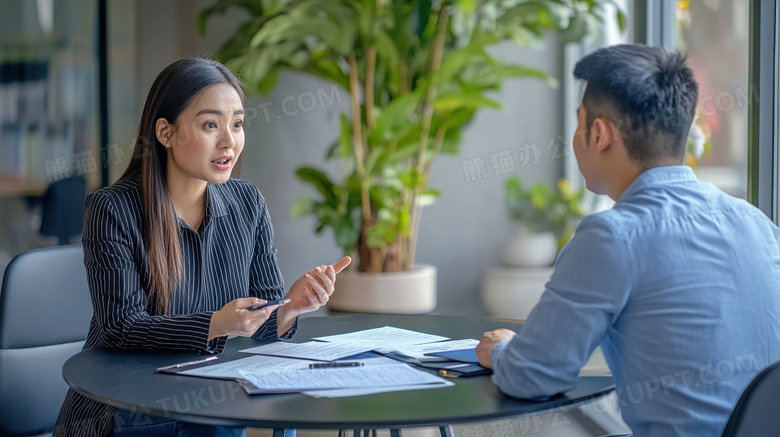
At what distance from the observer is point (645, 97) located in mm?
1207

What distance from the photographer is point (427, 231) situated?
458 cm

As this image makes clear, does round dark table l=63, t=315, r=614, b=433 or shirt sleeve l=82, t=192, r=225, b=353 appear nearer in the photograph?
round dark table l=63, t=315, r=614, b=433

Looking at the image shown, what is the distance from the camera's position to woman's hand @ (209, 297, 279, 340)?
1.45 m

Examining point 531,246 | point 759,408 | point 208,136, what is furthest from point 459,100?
point 759,408

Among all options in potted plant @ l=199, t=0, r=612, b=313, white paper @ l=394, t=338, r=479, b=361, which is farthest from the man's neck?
potted plant @ l=199, t=0, r=612, b=313

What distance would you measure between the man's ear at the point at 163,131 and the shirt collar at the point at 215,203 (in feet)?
0.51

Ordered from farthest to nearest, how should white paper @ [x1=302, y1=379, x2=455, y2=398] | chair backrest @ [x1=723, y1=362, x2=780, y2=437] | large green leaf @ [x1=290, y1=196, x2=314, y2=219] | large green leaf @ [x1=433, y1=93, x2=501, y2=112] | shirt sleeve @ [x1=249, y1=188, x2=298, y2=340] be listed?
1. large green leaf @ [x1=290, y1=196, x2=314, y2=219]
2. large green leaf @ [x1=433, y1=93, x2=501, y2=112]
3. shirt sleeve @ [x1=249, y1=188, x2=298, y2=340]
4. white paper @ [x1=302, y1=379, x2=455, y2=398]
5. chair backrest @ [x1=723, y1=362, x2=780, y2=437]

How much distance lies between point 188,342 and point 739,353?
95 centimetres

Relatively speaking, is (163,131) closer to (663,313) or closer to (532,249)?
(663,313)

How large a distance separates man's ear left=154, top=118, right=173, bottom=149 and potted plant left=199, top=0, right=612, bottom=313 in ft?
5.23

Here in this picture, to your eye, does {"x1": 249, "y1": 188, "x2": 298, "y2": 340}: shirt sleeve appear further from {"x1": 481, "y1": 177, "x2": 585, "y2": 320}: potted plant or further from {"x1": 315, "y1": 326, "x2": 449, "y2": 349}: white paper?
{"x1": 481, "y1": 177, "x2": 585, "y2": 320}: potted plant

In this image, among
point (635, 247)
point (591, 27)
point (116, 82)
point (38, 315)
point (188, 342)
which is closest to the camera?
point (635, 247)

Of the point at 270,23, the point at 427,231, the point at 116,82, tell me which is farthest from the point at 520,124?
the point at 116,82

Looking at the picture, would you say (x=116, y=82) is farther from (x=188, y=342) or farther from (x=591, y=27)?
(x=188, y=342)
